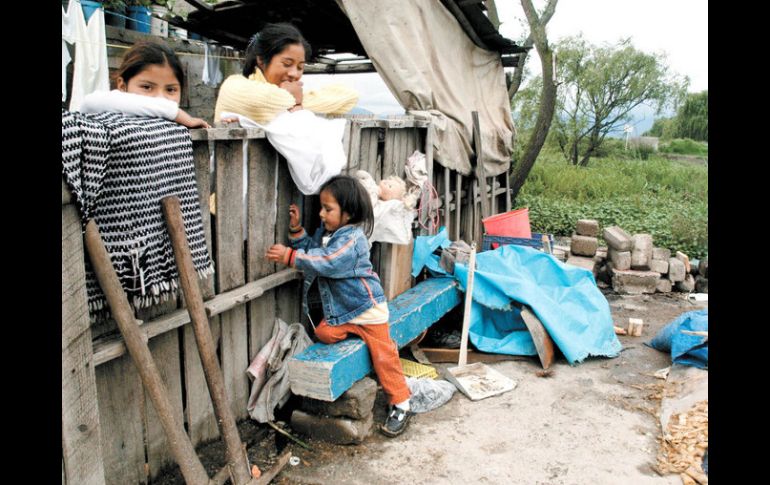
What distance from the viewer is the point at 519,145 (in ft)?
53.0

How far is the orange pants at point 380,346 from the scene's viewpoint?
3.50m

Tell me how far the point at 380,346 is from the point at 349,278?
0.46 m

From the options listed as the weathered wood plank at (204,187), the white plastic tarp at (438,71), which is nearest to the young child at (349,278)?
the weathered wood plank at (204,187)

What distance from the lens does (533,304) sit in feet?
15.5

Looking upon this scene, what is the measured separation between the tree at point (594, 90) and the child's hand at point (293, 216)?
1569 centimetres

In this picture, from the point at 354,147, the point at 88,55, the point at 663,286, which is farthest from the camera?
the point at 663,286

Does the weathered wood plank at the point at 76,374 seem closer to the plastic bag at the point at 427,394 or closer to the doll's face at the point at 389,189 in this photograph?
the plastic bag at the point at 427,394

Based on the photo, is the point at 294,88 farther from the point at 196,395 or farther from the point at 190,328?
the point at 196,395

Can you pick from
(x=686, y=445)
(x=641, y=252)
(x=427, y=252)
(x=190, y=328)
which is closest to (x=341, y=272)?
(x=190, y=328)

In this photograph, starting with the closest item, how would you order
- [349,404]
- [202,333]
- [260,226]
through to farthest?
1. [202,333]
2. [260,226]
3. [349,404]

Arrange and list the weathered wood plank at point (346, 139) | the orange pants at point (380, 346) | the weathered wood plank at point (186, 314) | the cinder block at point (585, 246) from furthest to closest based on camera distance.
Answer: the cinder block at point (585, 246) → the weathered wood plank at point (346, 139) → the orange pants at point (380, 346) → the weathered wood plank at point (186, 314)
